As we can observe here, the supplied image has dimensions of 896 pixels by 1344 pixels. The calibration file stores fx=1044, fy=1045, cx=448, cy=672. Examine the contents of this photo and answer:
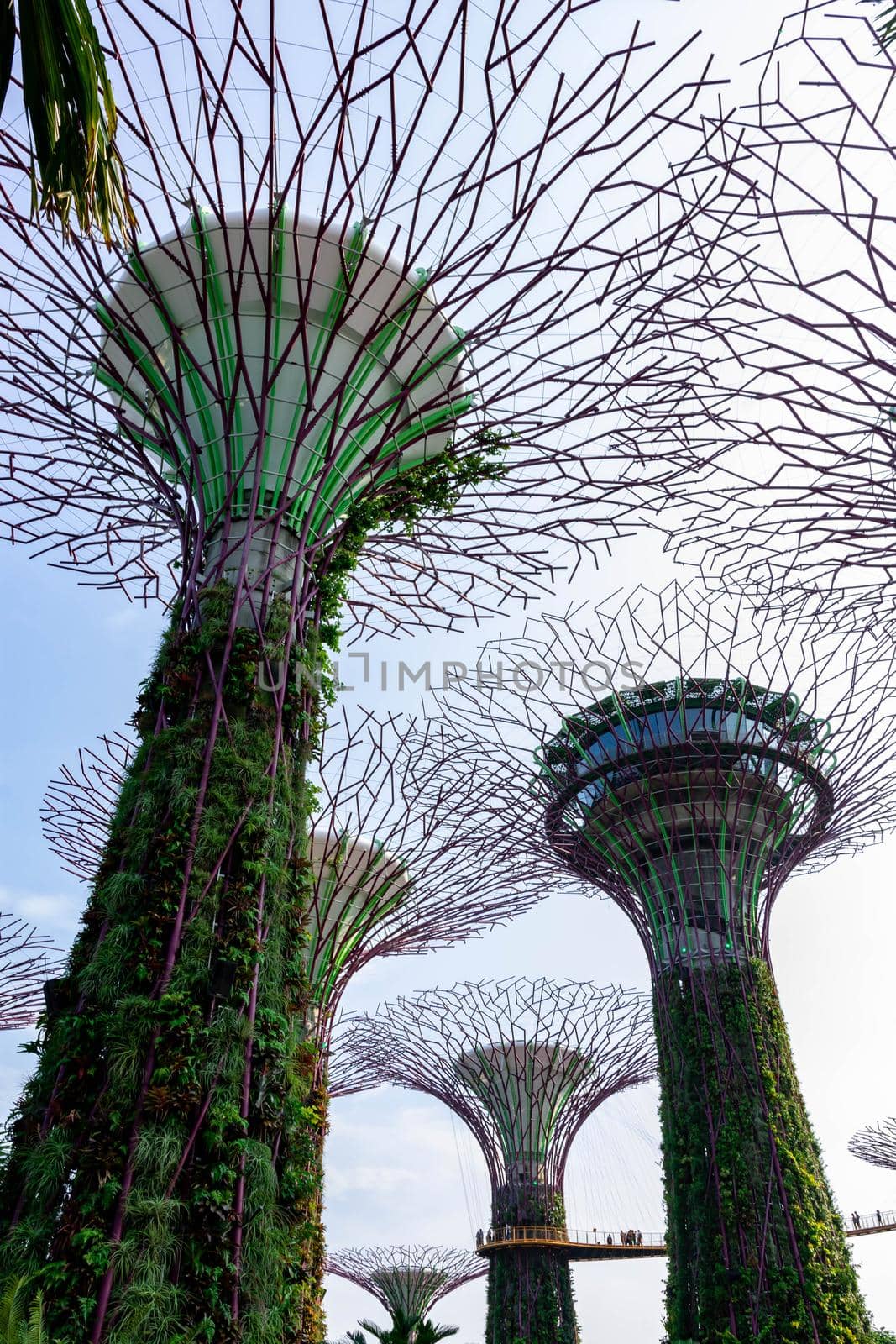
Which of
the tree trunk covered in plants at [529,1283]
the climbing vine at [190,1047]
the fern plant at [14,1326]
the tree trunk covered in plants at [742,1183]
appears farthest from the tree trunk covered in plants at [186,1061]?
the tree trunk covered in plants at [529,1283]

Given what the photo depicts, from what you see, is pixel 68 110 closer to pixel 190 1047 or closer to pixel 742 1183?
pixel 190 1047

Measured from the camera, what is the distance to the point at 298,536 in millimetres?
9523

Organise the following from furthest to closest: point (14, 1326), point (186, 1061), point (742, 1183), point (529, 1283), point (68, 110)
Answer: point (529, 1283)
point (742, 1183)
point (186, 1061)
point (68, 110)
point (14, 1326)

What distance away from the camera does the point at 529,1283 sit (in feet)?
86.1

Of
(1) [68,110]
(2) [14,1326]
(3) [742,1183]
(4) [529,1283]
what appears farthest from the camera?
(4) [529,1283]

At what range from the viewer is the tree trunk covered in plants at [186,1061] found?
5.72m

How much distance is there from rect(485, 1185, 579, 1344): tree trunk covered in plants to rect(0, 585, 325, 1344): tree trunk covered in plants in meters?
21.7

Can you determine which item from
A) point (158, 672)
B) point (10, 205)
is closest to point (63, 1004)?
point (158, 672)

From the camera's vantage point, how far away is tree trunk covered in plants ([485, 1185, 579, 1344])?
25328 mm

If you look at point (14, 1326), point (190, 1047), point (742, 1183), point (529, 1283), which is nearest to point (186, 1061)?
point (190, 1047)

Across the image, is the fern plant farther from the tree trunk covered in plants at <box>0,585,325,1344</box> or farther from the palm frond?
the palm frond

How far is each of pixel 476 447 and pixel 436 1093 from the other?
916 inches

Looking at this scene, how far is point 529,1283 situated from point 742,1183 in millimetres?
13289

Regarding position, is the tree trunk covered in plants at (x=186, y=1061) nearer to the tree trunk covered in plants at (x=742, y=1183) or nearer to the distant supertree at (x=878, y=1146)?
the tree trunk covered in plants at (x=742, y=1183)
